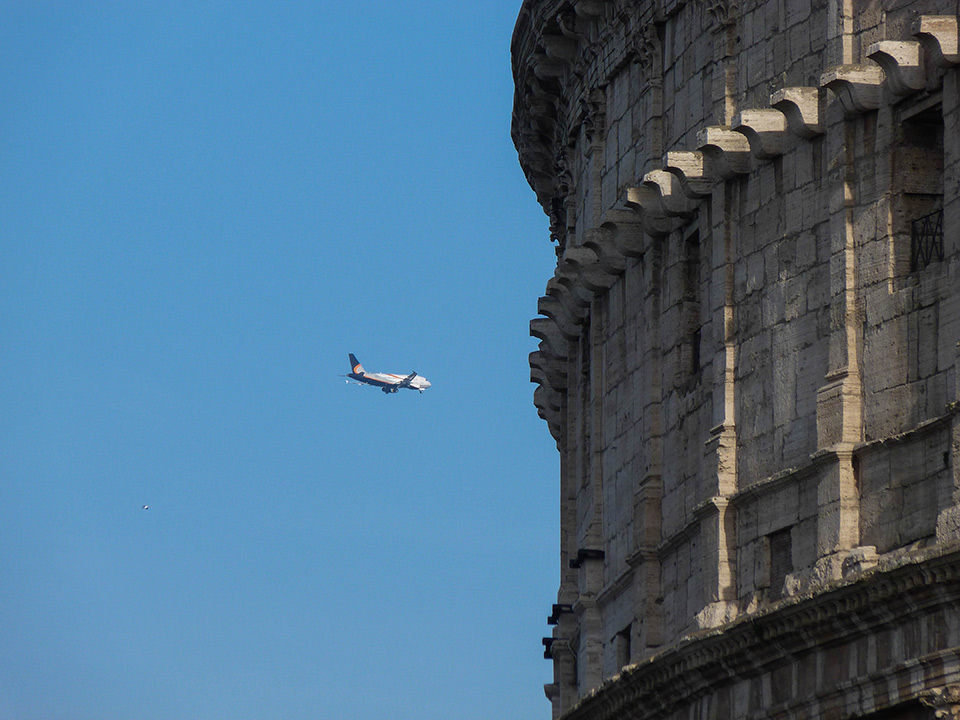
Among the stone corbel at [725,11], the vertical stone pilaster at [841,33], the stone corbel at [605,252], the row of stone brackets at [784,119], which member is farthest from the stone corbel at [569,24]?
the vertical stone pilaster at [841,33]

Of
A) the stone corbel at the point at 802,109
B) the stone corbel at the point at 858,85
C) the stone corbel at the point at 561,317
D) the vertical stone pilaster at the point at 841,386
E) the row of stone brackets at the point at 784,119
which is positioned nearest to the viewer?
the row of stone brackets at the point at 784,119

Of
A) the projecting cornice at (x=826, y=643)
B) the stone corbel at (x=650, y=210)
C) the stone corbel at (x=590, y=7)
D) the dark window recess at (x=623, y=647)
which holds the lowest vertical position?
the projecting cornice at (x=826, y=643)

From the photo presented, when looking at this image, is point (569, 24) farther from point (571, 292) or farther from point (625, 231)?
point (625, 231)

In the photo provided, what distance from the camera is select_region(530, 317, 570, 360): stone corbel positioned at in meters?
38.1

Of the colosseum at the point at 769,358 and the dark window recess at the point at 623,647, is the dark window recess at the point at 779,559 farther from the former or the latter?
the dark window recess at the point at 623,647

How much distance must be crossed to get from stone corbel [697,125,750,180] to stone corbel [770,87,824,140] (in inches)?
43.6

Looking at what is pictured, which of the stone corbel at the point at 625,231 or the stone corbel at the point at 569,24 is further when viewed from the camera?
the stone corbel at the point at 569,24

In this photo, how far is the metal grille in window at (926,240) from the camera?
86.7 ft

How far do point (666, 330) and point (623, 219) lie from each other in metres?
1.87

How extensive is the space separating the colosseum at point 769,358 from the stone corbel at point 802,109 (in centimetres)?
3

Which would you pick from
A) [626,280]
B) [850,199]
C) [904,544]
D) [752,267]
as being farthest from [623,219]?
[904,544]

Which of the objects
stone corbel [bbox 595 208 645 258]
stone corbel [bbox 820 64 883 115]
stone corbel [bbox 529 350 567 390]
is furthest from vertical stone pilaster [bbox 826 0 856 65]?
stone corbel [bbox 529 350 567 390]

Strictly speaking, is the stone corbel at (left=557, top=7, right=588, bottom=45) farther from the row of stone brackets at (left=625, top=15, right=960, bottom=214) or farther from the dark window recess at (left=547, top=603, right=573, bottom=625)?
the dark window recess at (left=547, top=603, right=573, bottom=625)

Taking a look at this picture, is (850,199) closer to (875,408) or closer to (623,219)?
(875,408)
